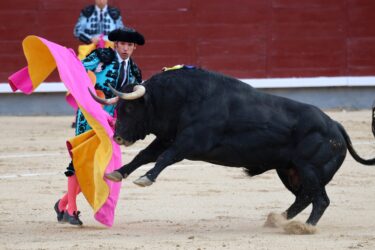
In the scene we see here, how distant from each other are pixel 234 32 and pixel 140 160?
23.3 feet

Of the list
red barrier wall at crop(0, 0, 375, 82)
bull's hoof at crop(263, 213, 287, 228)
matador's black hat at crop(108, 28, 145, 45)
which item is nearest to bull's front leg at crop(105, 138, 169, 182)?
matador's black hat at crop(108, 28, 145, 45)

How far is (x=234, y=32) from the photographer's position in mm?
12883

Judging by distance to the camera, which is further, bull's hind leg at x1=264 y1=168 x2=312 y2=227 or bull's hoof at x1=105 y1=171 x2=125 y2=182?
bull's hind leg at x1=264 y1=168 x2=312 y2=227

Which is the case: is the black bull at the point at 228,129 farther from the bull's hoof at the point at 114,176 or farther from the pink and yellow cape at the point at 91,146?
the pink and yellow cape at the point at 91,146

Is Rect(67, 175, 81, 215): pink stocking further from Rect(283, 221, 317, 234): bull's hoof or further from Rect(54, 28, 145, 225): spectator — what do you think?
Rect(283, 221, 317, 234): bull's hoof

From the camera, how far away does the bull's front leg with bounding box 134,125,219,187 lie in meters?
5.80

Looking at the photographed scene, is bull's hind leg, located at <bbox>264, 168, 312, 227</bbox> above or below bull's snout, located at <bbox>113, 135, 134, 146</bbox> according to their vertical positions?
below

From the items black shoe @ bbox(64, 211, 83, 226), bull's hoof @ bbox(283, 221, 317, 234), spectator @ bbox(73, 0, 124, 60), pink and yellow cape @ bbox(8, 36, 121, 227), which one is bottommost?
spectator @ bbox(73, 0, 124, 60)

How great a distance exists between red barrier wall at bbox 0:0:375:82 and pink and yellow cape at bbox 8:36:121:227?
592cm

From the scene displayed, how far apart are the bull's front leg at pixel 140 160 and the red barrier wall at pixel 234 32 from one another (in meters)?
6.41

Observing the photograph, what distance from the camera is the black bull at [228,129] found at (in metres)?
5.88

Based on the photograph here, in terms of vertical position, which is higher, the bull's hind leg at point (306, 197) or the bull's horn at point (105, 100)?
the bull's horn at point (105, 100)

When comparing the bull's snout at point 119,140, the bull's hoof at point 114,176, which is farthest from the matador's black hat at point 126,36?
the bull's hoof at point 114,176

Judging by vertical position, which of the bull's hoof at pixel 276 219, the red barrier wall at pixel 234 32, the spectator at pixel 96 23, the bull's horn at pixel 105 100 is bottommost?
the red barrier wall at pixel 234 32
